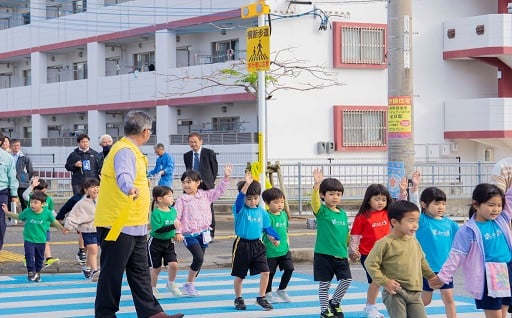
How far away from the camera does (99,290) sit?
8.67 m

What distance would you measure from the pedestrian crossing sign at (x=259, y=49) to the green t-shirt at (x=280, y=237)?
4.17m

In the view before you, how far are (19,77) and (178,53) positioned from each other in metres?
13.6

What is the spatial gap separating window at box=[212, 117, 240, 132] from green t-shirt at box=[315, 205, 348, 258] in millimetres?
22051

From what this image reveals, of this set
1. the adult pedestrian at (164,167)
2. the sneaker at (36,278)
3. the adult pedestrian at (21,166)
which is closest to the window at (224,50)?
the adult pedestrian at (21,166)

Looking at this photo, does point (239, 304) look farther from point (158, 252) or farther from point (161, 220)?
point (161, 220)

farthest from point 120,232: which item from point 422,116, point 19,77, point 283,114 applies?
point 19,77

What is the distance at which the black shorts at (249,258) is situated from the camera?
1071 centimetres

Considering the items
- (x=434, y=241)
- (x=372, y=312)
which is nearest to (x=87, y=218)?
(x=372, y=312)

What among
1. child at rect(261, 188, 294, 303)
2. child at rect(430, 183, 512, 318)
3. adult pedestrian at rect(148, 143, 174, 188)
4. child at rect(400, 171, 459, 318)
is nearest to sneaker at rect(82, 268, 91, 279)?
child at rect(261, 188, 294, 303)

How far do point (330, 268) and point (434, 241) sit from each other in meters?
1.45

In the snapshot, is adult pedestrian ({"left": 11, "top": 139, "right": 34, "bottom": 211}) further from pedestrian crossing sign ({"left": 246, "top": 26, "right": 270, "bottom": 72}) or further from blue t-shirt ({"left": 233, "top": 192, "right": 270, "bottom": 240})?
blue t-shirt ({"left": 233, "top": 192, "right": 270, "bottom": 240})

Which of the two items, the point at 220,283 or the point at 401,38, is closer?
the point at 220,283

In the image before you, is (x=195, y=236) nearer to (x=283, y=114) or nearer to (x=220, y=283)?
(x=220, y=283)

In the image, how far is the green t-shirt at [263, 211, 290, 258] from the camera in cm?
1091
